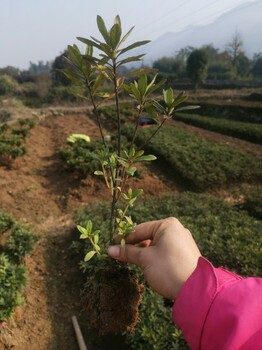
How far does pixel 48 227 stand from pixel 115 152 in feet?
19.2

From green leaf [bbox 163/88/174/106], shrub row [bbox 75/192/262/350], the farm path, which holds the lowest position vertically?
the farm path

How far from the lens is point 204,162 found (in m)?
10.8

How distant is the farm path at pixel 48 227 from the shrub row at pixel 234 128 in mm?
6078

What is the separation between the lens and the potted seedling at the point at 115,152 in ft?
5.03

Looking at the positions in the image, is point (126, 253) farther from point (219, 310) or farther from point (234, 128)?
point (234, 128)

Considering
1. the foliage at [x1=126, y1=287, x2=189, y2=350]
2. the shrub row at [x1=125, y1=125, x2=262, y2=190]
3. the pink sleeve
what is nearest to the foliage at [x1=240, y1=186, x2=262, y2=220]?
the shrub row at [x1=125, y1=125, x2=262, y2=190]

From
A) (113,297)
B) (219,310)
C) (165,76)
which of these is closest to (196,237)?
(113,297)

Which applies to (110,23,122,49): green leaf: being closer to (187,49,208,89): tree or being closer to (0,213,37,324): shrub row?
(0,213,37,324): shrub row

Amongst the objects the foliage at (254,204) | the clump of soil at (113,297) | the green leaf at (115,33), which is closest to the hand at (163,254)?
the clump of soil at (113,297)

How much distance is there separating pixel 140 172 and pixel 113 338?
6072 millimetres

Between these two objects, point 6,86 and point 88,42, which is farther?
point 6,86

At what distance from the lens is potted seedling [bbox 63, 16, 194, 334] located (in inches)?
60.4

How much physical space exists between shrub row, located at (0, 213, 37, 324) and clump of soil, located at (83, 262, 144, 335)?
8.68 ft

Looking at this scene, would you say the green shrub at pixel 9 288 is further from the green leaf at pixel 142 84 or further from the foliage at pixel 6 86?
the foliage at pixel 6 86
